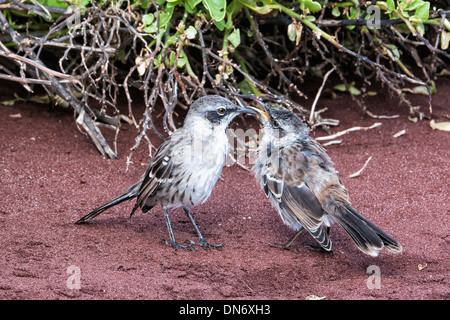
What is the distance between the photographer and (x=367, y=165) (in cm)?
630

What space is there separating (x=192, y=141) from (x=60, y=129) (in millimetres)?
2455

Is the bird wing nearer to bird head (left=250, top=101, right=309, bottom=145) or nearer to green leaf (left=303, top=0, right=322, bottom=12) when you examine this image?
bird head (left=250, top=101, right=309, bottom=145)

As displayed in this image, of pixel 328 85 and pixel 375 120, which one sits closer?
pixel 375 120

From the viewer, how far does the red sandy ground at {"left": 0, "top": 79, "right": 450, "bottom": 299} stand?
13.5 ft

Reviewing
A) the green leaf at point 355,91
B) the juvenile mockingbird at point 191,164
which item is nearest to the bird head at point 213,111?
the juvenile mockingbird at point 191,164

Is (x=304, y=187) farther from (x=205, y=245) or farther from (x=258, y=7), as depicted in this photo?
(x=258, y=7)

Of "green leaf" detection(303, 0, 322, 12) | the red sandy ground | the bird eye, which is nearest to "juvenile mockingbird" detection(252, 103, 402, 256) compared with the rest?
the red sandy ground

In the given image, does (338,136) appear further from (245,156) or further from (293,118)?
(293,118)

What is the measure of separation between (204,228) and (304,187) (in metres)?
0.98

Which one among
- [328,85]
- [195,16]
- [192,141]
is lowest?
[328,85]

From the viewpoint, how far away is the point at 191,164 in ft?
15.9

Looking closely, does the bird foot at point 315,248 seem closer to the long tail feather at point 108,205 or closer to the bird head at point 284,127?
the bird head at point 284,127

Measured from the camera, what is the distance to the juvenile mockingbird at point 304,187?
4527 millimetres

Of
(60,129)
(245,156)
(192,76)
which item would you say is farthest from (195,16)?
(60,129)
